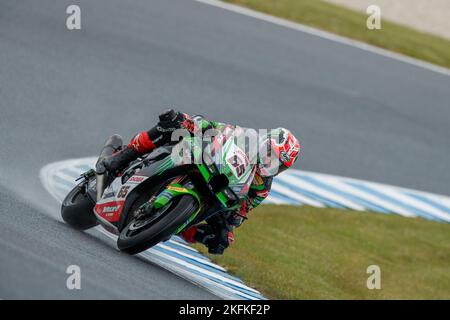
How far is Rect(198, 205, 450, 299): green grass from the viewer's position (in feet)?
31.9

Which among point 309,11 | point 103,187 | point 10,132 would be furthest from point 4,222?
point 309,11

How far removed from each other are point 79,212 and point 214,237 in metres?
1.25

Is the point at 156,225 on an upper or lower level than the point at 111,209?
upper

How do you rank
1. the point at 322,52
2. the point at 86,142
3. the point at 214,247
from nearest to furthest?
the point at 214,247 < the point at 86,142 < the point at 322,52

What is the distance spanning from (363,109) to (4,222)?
28.0 feet

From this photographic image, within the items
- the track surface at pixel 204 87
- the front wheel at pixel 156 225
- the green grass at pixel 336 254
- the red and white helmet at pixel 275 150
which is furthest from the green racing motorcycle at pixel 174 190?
the track surface at pixel 204 87

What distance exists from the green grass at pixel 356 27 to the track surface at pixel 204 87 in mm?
676

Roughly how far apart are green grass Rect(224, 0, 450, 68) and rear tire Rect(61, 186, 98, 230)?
875 cm

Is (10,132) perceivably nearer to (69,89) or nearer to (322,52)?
(69,89)

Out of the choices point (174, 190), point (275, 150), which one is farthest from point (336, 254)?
point (174, 190)

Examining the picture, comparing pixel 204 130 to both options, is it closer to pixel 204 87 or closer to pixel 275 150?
pixel 275 150

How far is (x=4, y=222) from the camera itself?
7.42 metres

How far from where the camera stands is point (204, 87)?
1392 cm

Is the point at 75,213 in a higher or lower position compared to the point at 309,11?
lower
